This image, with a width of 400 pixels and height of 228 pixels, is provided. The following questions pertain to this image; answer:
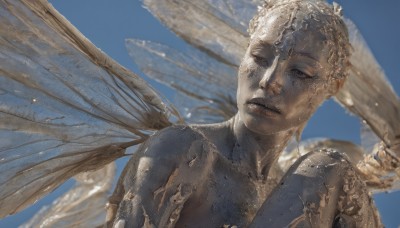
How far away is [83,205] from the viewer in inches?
93.3

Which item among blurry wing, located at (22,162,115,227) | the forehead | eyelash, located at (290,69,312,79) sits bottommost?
blurry wing, located at (22,162,115,227)

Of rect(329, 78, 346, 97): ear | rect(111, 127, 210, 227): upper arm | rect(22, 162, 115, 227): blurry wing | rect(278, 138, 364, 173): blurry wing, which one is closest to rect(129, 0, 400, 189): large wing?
rect(278, 138, 364, 173): blurry wing

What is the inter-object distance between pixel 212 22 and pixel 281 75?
61cm

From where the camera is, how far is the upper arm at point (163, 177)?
1497mm

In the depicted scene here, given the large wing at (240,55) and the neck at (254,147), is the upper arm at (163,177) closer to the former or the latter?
the neck at (254,147)

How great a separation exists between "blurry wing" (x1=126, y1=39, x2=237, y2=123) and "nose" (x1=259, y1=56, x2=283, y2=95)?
0.62 metres

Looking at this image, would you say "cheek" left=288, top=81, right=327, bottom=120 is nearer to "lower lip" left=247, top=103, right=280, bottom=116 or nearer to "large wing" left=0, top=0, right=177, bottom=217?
"lower lip" left=247, top=103, right=280, bottom=116

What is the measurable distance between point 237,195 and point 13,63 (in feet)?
1.62

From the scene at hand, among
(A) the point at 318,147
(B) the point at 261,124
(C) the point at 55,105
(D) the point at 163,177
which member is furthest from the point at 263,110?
(A) the point at 318,147

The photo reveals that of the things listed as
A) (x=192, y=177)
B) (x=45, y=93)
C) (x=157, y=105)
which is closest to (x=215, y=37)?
(x=157, y=105)

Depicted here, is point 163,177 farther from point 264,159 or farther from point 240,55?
point 240,55

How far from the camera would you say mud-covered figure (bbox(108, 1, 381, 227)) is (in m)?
1.51

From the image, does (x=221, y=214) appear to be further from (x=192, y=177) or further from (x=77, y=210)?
(x=77, y=210)

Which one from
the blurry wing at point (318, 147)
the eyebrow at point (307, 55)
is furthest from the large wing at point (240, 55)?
the eyebrow at point (307, 55)
